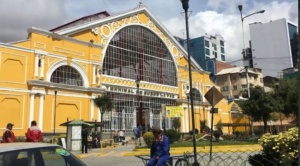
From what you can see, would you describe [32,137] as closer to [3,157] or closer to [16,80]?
[3,157]

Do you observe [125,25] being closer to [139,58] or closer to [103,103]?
[139,58]

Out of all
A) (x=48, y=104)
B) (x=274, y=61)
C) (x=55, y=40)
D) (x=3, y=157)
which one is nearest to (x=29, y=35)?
(x=55, y=40)

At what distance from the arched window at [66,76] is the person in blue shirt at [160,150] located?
89.5 feet

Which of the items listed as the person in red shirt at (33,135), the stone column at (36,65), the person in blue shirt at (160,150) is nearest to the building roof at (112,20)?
the stone column at (36,65)

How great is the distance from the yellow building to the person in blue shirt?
24548 millimetres

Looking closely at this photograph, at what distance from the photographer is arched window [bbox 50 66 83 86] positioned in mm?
34344

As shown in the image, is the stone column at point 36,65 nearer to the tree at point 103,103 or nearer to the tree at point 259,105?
the tree at point 103,103

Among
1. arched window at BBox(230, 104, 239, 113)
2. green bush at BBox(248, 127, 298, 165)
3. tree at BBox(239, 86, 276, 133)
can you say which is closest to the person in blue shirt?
green bush at BBox(248, 127, 298, 165)

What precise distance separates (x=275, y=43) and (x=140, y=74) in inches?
2417

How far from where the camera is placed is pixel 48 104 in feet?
107

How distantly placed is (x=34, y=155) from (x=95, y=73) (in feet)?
110

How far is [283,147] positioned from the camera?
7.74 meters

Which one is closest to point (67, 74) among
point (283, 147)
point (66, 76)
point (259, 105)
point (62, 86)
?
point (66, 76)

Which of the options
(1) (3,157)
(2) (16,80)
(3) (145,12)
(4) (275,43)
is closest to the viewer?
(1) (3,157)
